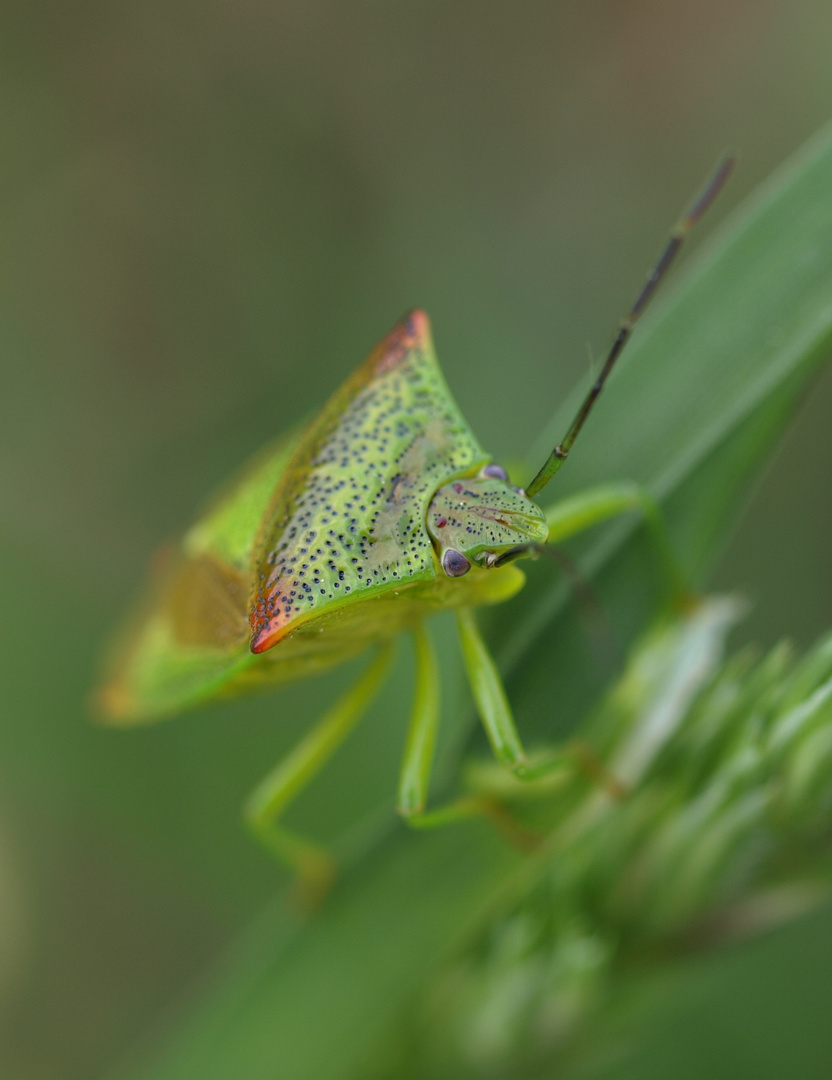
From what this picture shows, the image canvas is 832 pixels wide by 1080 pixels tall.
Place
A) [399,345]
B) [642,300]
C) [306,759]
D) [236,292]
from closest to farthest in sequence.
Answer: [642,300]
[399,345]
[306,759]
[236,292]

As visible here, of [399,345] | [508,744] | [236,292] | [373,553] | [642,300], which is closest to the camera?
[642,300]

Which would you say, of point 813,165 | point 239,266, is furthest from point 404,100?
point 813,165

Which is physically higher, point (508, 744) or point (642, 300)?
point (642, 300)

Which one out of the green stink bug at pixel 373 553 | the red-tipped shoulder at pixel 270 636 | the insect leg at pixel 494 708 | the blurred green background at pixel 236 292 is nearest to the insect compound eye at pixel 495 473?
the green stink bug at pixel 373 553

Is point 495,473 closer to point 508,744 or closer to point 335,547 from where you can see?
point 335,547

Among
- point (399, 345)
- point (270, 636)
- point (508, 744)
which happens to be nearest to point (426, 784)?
point (508, 744)
